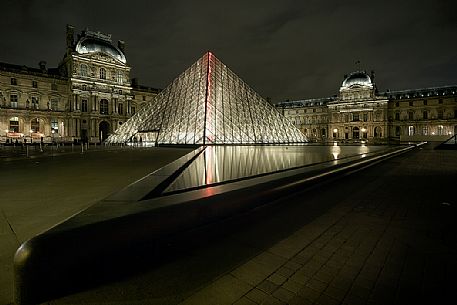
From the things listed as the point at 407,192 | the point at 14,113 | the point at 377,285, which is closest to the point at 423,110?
the point at 407,192

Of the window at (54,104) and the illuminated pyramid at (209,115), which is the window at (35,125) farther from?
the illuminated pyramid at (209,115)

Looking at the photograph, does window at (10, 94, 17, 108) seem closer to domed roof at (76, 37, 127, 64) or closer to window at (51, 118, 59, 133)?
window at (51, 118, 59, 133)

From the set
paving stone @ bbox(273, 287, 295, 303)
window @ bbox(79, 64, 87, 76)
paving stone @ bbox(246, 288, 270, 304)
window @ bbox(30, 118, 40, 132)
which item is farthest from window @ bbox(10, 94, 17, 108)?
paving stone @ bbox(273, 287, 295, 303)

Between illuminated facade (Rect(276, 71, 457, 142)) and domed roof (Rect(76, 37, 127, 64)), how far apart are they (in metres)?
41.0

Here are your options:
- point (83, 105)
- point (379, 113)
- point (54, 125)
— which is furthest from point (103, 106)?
point (379, 113)

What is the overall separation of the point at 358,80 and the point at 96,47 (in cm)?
5499

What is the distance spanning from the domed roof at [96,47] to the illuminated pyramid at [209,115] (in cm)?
2181

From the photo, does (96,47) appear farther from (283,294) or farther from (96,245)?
(283,294)

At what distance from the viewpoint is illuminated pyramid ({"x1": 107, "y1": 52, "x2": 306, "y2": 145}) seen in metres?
20.6

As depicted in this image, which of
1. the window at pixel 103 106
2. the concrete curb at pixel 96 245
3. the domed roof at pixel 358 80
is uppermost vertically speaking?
the domed roof at pixel 358 80

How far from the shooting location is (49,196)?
3.93m

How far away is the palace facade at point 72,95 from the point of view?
34.4 meters

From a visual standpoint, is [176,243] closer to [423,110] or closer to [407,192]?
[407,192]

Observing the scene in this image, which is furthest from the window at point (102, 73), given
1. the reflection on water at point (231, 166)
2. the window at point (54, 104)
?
the reflection on water at point (231, 166)
